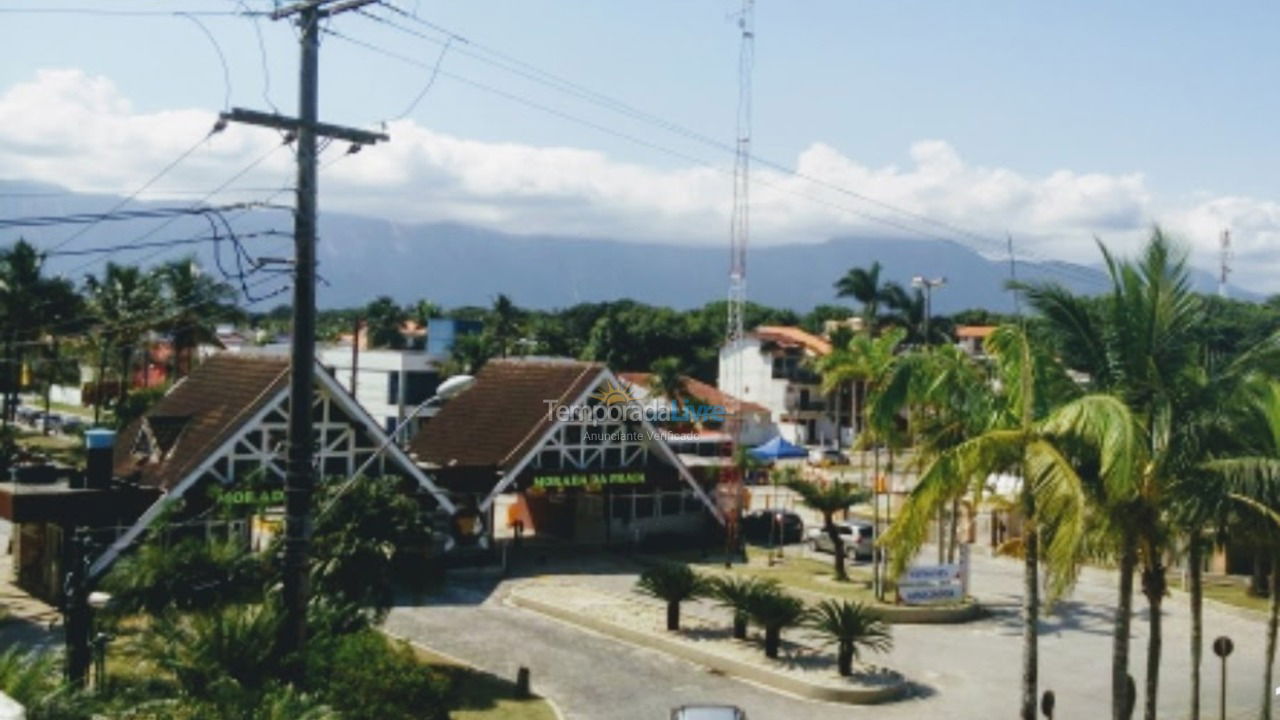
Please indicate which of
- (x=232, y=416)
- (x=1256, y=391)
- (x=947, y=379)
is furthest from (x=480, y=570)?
(x=1256, y=391)

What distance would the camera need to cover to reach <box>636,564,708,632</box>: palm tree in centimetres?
2795

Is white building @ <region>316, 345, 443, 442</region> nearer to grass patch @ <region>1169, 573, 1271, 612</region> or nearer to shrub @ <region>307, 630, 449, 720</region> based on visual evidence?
grass patch @ <region>1169, 573, 1271, 612</region>

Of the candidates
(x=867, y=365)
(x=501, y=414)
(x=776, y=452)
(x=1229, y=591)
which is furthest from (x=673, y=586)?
(x=776, y=452)

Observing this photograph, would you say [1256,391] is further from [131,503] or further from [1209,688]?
[131,503]

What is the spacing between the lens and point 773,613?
25531 millimetres

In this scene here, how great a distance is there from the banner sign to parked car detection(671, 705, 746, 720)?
16951 millimetres

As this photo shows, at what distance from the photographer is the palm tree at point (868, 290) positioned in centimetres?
8056

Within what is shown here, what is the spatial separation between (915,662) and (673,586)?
5.72 meters

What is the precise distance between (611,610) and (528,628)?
2364 mm

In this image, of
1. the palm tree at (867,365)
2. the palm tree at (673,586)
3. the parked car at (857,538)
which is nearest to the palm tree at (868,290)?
the parked car at (857,538)

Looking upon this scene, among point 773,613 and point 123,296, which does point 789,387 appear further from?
point 773,613

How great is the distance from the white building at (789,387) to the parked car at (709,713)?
65.1m

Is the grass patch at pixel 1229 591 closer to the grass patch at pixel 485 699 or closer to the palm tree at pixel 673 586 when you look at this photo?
the palm tree at pixel 673 586

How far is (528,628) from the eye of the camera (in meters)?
29.2
